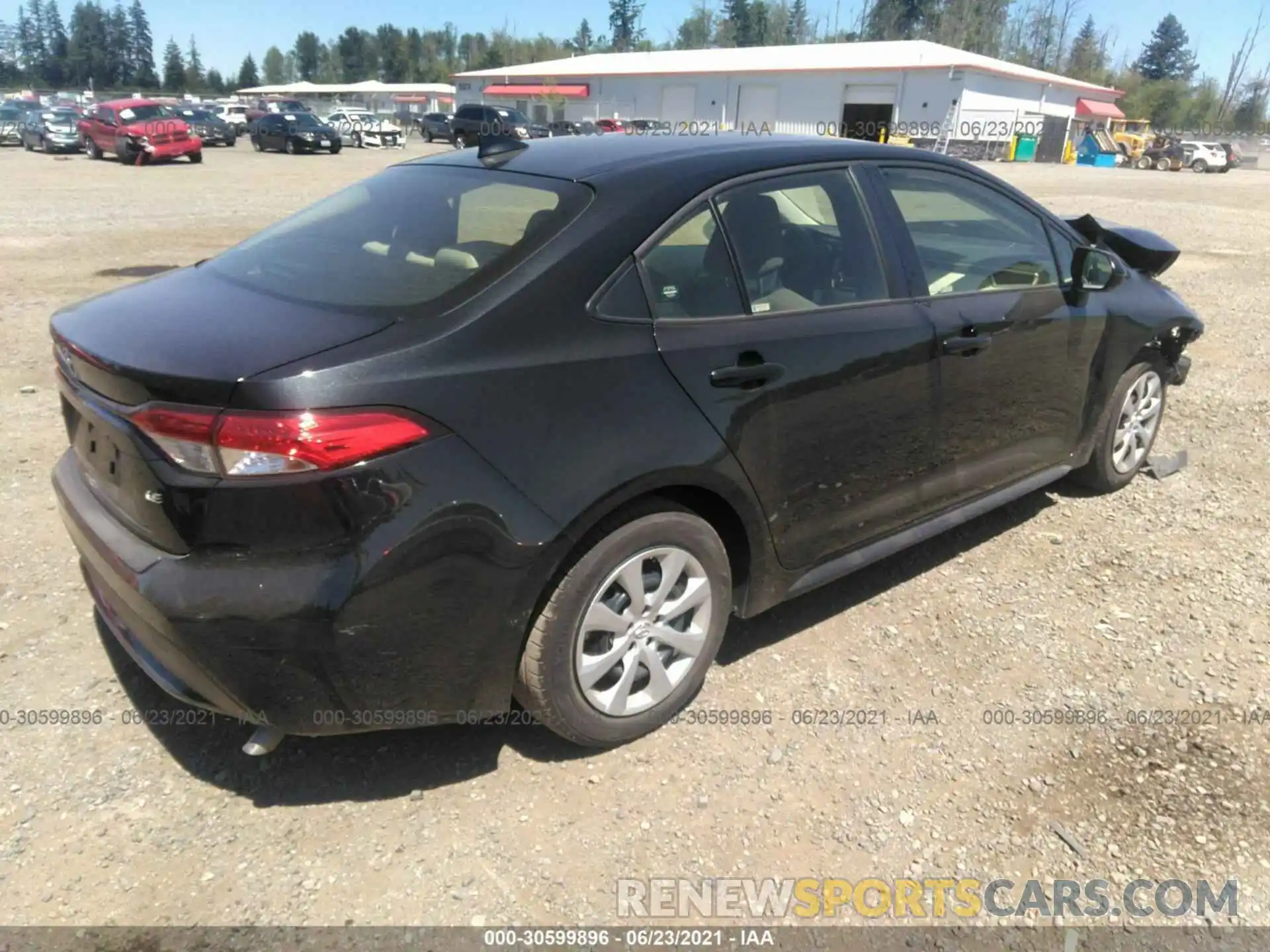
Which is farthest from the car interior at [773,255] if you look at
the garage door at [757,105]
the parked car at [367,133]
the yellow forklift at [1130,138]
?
the garage door at [757,105]

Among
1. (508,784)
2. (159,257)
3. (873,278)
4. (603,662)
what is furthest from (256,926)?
(159,257)

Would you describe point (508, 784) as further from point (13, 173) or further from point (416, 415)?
point (13, 173)

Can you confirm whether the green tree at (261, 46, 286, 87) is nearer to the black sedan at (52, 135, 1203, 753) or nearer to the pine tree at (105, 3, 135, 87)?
the pine tree at (105, 3, 135, 87)

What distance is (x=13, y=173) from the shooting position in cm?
2347

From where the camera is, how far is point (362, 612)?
7.33 ft

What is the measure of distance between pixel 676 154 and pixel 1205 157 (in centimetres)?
4890

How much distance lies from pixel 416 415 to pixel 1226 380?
6.92m

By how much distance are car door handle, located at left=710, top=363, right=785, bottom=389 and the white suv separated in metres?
48.9

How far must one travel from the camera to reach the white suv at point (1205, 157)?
42.3 m

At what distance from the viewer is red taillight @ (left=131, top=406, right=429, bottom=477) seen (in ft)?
7.03

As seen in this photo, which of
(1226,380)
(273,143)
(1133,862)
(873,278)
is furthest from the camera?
(273,143)

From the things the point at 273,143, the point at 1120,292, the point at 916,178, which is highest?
the point at 916,178

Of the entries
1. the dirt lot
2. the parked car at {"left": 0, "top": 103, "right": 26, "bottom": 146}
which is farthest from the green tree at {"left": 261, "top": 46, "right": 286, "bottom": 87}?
the dirt lot

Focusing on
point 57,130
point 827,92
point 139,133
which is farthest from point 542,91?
point 139,133
